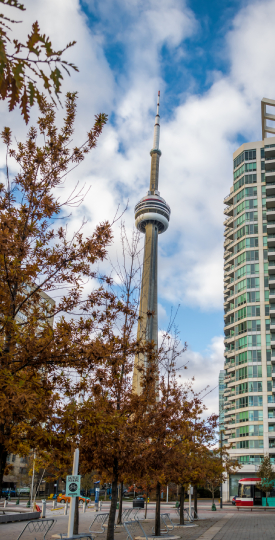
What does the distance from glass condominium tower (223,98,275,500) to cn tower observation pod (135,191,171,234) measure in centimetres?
5759

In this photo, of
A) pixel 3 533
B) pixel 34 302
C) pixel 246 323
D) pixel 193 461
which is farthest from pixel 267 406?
pixel 34 302

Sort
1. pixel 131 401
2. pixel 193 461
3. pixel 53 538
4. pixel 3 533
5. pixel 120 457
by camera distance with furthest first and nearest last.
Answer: pixel 193 461, pixel 3 533, pixel 53 538, pixel 131 401, pixel 120 457

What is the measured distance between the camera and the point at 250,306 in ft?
229

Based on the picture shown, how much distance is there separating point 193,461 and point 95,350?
19812mm

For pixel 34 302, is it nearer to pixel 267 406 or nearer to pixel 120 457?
pixel 120 457

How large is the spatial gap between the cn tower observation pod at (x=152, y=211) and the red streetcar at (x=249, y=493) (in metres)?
95.4

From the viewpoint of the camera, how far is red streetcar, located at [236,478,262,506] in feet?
161

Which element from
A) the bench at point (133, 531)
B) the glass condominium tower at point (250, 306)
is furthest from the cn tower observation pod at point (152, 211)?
the bench at point (133, 531)

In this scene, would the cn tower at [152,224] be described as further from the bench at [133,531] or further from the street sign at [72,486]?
the street sign at [72,486]

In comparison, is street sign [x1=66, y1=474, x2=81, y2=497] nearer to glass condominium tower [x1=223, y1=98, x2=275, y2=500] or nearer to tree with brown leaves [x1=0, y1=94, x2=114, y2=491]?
tree with brown leaves [x1=0, y1=94, x2=114, y2=491]

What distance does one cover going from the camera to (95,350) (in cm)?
745

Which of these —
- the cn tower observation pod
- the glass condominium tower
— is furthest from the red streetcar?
the cn tower observation pod

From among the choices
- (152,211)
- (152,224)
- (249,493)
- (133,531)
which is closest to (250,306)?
(249,493)

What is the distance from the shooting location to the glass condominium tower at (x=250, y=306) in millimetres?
64250
